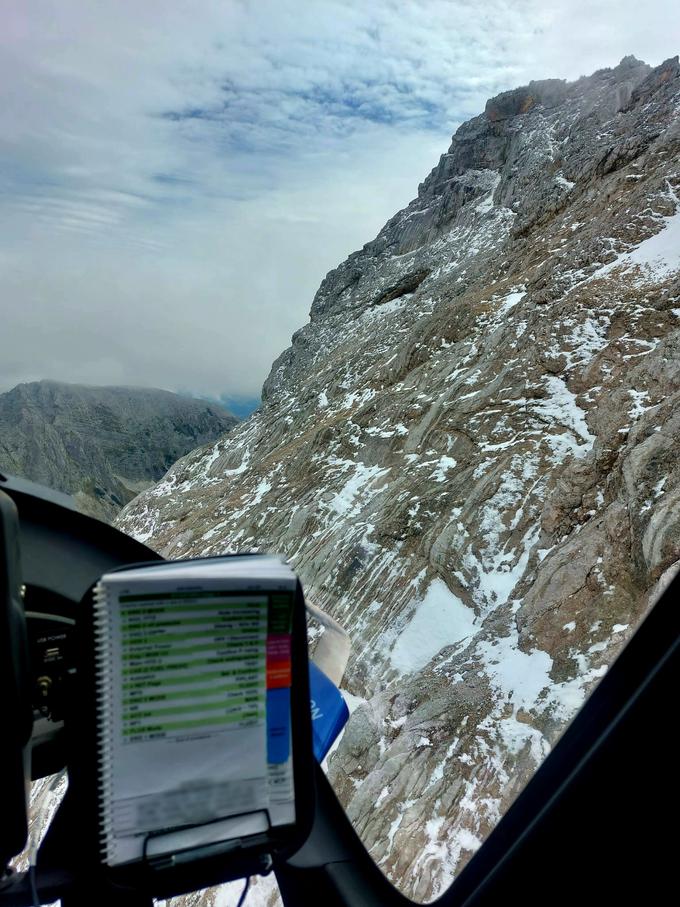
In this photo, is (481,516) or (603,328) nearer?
(481,516)

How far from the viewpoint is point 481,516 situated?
11.1 metres

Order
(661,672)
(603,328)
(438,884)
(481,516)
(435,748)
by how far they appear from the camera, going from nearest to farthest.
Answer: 1. (661,672)
2. (438,884)
3. (435,748)
4. (481,516)
5. (603,328)

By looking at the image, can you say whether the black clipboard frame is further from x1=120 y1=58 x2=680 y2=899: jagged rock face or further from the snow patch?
the snow patch

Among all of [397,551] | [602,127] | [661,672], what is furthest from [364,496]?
[602,127]

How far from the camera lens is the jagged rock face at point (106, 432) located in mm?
15801

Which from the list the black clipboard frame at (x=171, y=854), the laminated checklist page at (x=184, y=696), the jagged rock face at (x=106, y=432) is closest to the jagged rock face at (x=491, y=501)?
the black clipboard frame at (x=171, y=854)

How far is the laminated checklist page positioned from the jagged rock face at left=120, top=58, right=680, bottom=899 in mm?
2357

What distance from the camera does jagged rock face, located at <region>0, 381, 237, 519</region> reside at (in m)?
15.8

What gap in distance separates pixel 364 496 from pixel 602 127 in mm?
35102

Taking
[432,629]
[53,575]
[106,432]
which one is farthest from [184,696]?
[106,432]

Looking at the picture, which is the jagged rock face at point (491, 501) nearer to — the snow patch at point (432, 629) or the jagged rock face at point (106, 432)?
the snow patch at point (432, 629)

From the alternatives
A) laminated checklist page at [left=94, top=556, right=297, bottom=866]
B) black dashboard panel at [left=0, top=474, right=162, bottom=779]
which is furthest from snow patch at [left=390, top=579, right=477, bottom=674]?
laminated checklist page at [left=94, top=556, right=297, bottom=866]

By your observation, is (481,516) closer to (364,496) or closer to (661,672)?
(364,496)

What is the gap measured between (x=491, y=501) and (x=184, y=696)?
1056 centimetres
